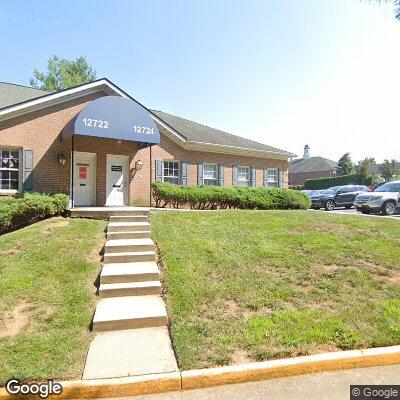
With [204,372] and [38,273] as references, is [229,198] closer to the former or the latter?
[38,273]

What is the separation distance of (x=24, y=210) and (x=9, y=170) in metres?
4.02

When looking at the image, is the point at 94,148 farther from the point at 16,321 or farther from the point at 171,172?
the point at 16,321

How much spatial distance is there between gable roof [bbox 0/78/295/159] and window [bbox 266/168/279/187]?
0.91m

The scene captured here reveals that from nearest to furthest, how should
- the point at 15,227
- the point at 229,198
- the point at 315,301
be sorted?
the point at 315,301 → the point at 15,227 → the point at 229,198

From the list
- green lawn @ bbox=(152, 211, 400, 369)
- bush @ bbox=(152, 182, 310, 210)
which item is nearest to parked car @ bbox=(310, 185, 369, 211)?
bush @ bbox=(152, 182, 310, 210)

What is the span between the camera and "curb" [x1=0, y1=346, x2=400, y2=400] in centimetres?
359

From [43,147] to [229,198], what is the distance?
310 inches

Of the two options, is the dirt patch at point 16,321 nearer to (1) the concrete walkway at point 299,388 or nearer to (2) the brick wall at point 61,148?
(1) the concrete walkway at point 299,388

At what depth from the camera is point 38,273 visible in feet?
20.5

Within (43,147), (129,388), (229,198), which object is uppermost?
(43,147)

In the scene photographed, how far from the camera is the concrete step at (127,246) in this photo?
7.58 m

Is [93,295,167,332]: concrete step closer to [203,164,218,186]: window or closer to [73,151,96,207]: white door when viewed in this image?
[73,151,96,207]: white door

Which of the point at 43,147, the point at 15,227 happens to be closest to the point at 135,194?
the point at 43,147

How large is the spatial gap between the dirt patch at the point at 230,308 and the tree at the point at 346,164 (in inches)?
2086
